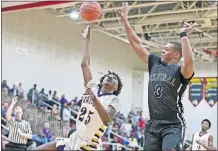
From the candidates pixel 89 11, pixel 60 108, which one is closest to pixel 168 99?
pixel 89 11

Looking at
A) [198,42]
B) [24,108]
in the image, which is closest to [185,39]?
[24,108]

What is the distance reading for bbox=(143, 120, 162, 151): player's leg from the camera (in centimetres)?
416

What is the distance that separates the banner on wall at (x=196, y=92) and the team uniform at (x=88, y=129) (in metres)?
19.3

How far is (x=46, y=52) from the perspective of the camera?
16.9 meters

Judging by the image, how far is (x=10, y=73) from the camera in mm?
15164

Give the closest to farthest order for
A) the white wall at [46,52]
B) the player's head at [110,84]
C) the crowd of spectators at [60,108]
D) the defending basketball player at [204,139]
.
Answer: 1. the player's head at [110,84]
2. the defending basketball player at [204,139]
3. the crowd of spectators at [60,108]
4. the white wall at [46,52]

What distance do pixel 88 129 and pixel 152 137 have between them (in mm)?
769

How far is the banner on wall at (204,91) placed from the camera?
22891 mm

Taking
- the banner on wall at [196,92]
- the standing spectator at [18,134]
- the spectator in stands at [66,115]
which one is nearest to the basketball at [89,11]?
the standing spectator at [18,134]

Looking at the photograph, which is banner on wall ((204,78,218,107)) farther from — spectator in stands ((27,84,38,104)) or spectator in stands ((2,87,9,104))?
spectator in stands ((2,87,9,104))

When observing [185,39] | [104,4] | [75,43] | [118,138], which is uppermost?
[104,4]

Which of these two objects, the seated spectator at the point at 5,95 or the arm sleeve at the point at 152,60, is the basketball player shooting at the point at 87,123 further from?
the seated spectator at the point at 5,95

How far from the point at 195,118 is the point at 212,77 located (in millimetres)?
2539

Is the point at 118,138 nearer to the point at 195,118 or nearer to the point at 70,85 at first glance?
the point at 70,85
